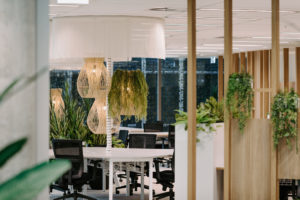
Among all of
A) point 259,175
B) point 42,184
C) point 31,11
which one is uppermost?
point 31,11

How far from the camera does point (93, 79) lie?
7.72 metres

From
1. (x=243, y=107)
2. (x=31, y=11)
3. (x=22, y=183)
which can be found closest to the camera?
(x=22, y=183)

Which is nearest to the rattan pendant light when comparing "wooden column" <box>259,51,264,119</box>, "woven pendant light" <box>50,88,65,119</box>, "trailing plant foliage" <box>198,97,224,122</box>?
"woven pendant light" <box>50,88,65,119</box>

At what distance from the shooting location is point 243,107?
5.36 metres

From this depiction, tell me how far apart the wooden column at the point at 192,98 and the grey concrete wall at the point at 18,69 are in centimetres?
318

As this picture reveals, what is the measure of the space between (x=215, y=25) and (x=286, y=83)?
5.73 m

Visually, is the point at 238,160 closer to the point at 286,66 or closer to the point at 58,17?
the point at 58,17

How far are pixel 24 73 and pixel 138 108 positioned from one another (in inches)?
210

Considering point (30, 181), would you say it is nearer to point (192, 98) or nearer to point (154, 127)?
point (192, 98)

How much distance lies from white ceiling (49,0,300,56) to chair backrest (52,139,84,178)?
5.95 ft

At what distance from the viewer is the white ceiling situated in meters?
6.61

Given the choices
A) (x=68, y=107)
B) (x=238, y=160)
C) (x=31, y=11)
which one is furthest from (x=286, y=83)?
(x=31, y=11)

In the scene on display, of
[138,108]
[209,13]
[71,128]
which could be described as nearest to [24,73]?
[209,13]

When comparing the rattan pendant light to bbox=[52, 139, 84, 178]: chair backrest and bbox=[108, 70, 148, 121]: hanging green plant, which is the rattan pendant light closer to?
bbox=[108, 70, 148, 121]: hanging green plant
